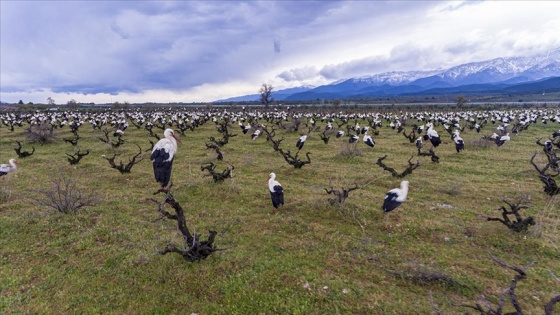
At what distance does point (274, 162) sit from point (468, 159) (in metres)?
10.1

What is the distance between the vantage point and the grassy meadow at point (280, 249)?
5.52 m

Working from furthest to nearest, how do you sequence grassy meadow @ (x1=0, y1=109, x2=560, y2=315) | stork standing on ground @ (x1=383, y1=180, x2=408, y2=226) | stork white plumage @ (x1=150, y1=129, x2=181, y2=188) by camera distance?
stork standing on ground @ (x1=383, y1=180, x2=408, y2=226) → stork white plumage @ (x1=150, y1=129, x2=181, y2=188) → grassy meadow @ (x1=0, y1=109, x2=560, y2=315)

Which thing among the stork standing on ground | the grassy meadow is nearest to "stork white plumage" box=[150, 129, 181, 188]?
the grassy meadow

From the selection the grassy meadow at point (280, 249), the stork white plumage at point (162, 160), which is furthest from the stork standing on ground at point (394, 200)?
the stork white plumage at point (162, 160)

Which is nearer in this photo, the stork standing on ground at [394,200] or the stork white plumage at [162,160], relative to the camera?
the stork white plumage at [162,160]

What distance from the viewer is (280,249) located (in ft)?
23.7

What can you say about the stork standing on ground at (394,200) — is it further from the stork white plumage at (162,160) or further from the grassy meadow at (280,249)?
the stork white plumage at (162,160)

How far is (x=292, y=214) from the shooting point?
927cm

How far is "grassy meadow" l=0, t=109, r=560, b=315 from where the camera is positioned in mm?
5523

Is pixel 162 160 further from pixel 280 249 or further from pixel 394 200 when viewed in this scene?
pixel 394 200


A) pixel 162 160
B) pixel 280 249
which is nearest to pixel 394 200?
pixel 280 249

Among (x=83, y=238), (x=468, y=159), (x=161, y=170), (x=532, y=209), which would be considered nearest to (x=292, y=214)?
(x=161, y=170)

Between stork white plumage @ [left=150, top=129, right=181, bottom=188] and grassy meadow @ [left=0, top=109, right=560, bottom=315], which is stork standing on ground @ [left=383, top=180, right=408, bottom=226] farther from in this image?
stork white plumage @ [left=150, top=129, right=181, bottom=188]

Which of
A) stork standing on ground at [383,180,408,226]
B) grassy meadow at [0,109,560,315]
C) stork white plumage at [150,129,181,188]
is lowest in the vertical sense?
grassy meadow at [0,109,560,315]
